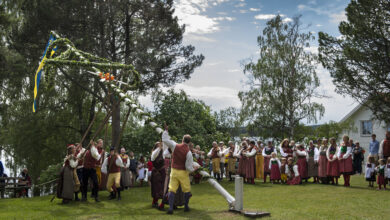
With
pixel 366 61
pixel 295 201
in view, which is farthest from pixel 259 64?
pixel 295 201

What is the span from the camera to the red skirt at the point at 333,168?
45.1ft

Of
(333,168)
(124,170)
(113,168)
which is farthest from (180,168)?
(333,168)

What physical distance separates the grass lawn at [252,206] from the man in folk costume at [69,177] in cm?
31

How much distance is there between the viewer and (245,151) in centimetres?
1583

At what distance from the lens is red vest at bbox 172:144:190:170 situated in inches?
348

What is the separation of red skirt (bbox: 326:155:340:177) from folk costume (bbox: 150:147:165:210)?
6.88 m

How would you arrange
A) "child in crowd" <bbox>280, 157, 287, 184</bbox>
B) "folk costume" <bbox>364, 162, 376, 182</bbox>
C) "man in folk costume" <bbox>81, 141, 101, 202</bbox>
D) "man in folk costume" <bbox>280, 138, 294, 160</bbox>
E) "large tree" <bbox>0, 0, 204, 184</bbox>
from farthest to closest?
"large tree" <bbox>0, 0, 204, 184</bbox>, "man in folk costume" <bbox>280, 138, 294, 160</bbox>, "child in crowd" <bbox>280, 157, 287, 184</bbox>, "folk costume" <bbox>364, 162, 376, 182</bbox>, "man in folk costume" <bbox>81, 141, 101, 202</bbox>

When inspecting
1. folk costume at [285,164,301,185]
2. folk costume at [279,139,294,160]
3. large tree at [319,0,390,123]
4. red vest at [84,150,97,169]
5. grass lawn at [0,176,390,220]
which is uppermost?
large tree at [319,0,390,123]

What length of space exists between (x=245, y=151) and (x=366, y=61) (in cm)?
881

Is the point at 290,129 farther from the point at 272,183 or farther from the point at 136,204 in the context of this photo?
the point at 136,204

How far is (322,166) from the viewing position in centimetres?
1450

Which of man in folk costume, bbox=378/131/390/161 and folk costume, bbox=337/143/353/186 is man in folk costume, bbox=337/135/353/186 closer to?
folk costume, bbox=337/143/353/186

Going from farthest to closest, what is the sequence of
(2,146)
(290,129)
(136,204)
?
1. (290,129)
2. (2,146)
3. (136,204)

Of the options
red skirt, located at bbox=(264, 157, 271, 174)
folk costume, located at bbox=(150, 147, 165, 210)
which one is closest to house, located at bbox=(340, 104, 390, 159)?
red skirt, located at bbox=(264, 157, 271, 174)
